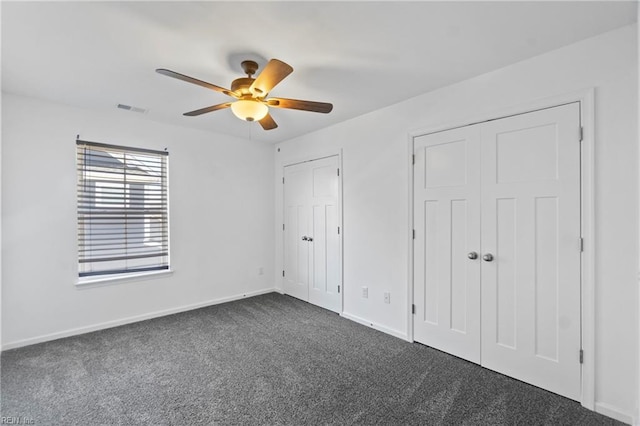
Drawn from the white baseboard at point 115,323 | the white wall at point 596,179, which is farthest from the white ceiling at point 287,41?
the white baseboard at point 115,323

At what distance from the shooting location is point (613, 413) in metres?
1.90

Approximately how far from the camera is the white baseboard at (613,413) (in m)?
1.84

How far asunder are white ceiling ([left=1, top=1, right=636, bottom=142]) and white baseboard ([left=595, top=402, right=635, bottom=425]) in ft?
7.98

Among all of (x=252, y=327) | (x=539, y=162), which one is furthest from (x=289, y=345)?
(x=539, y=162)

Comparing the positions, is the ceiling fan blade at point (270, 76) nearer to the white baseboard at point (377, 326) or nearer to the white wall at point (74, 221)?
the white wall at point (74, 221)

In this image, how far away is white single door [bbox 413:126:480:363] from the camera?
8.50 ft

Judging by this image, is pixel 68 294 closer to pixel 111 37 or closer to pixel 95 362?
pixel 95 362

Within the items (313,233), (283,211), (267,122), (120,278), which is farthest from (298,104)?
(120,278)

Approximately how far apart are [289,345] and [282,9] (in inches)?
110

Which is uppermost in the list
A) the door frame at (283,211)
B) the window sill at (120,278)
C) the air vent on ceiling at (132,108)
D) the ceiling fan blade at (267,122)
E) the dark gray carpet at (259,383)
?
the air vent on ceiling at (132,108)

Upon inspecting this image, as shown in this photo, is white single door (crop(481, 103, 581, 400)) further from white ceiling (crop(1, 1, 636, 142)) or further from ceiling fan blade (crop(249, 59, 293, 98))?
ceiling fan blade (crop(249, 59, 293, 98))

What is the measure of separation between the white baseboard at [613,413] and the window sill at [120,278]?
14.0ft

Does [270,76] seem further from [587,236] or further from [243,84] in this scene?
[587,236]

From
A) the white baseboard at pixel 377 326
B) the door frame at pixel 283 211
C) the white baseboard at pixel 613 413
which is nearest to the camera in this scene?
the white baseboard at pixel 613 413
